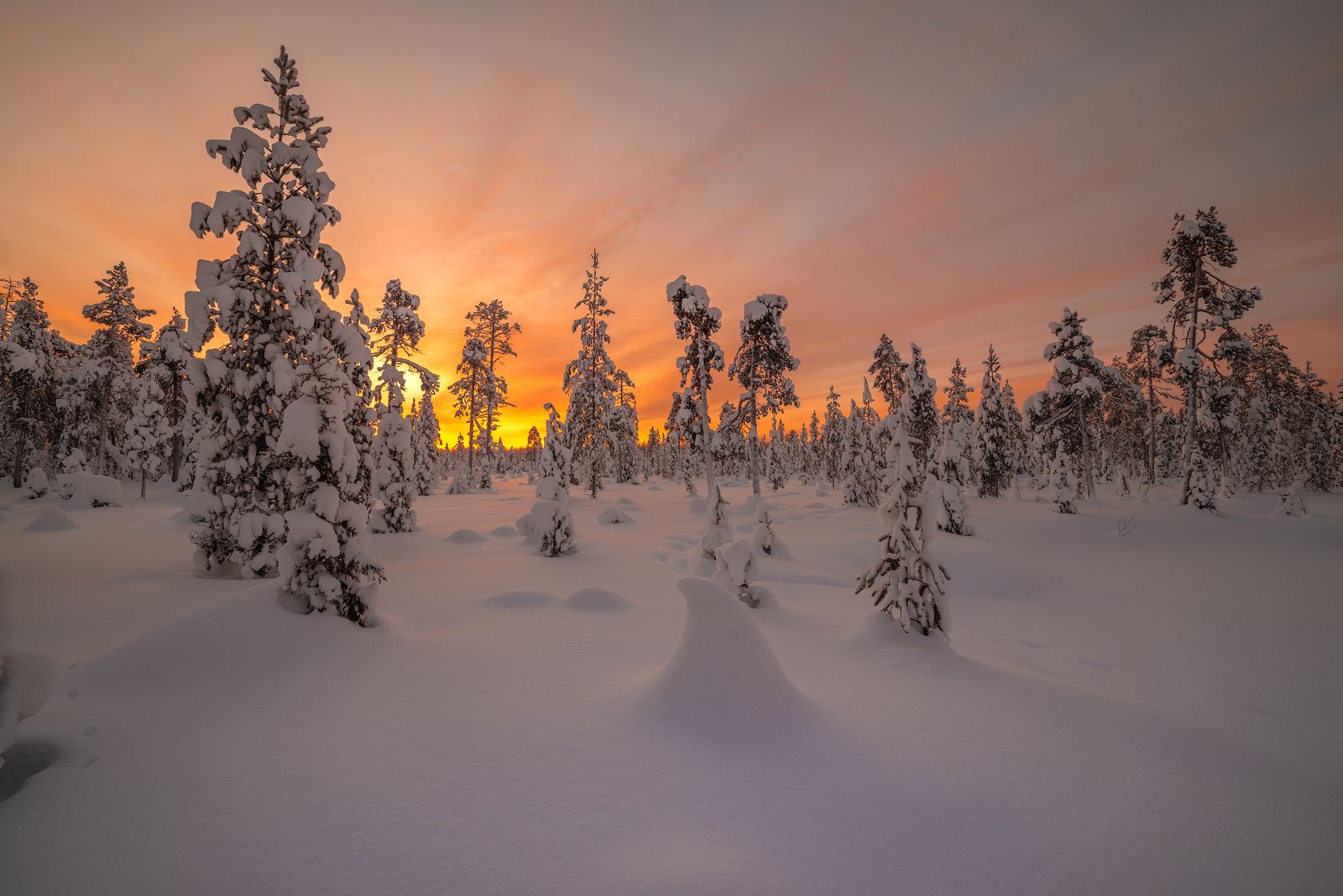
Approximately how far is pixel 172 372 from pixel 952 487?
42.4 metres

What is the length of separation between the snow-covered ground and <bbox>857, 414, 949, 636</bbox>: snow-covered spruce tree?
1.22 feet

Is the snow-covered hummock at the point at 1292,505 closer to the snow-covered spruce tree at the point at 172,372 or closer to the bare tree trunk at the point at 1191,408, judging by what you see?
the bare tree trunk at the point at 1191,408

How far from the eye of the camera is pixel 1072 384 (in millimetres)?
27125

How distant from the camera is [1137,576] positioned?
569 inches

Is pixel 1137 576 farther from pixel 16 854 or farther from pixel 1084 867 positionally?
pixel 16 854

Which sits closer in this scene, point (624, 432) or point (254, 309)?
point (254, 309)

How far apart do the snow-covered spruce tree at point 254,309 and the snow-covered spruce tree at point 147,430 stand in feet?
101

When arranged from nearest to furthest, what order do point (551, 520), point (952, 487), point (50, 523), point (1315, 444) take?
point (551, 520) → point (50, 523) → point (952, 487) → point (1315, 444)

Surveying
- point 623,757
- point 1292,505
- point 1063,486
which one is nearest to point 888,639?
point 623,757

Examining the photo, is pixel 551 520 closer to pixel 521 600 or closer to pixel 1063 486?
pixel 521 600

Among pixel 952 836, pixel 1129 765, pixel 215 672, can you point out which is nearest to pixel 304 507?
pixel 215 672

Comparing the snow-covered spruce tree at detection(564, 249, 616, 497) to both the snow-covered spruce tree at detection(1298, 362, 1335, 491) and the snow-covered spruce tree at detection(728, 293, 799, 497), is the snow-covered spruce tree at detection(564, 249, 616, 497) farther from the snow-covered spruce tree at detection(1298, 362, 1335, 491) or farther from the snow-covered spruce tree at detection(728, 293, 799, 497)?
the snow-covered spruce tree at detection(1298, 362, 1335, 491)

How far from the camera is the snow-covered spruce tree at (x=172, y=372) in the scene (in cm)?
2830

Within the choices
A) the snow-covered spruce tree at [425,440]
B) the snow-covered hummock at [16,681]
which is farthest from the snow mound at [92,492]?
the snow-covered hummock at [16,681]
